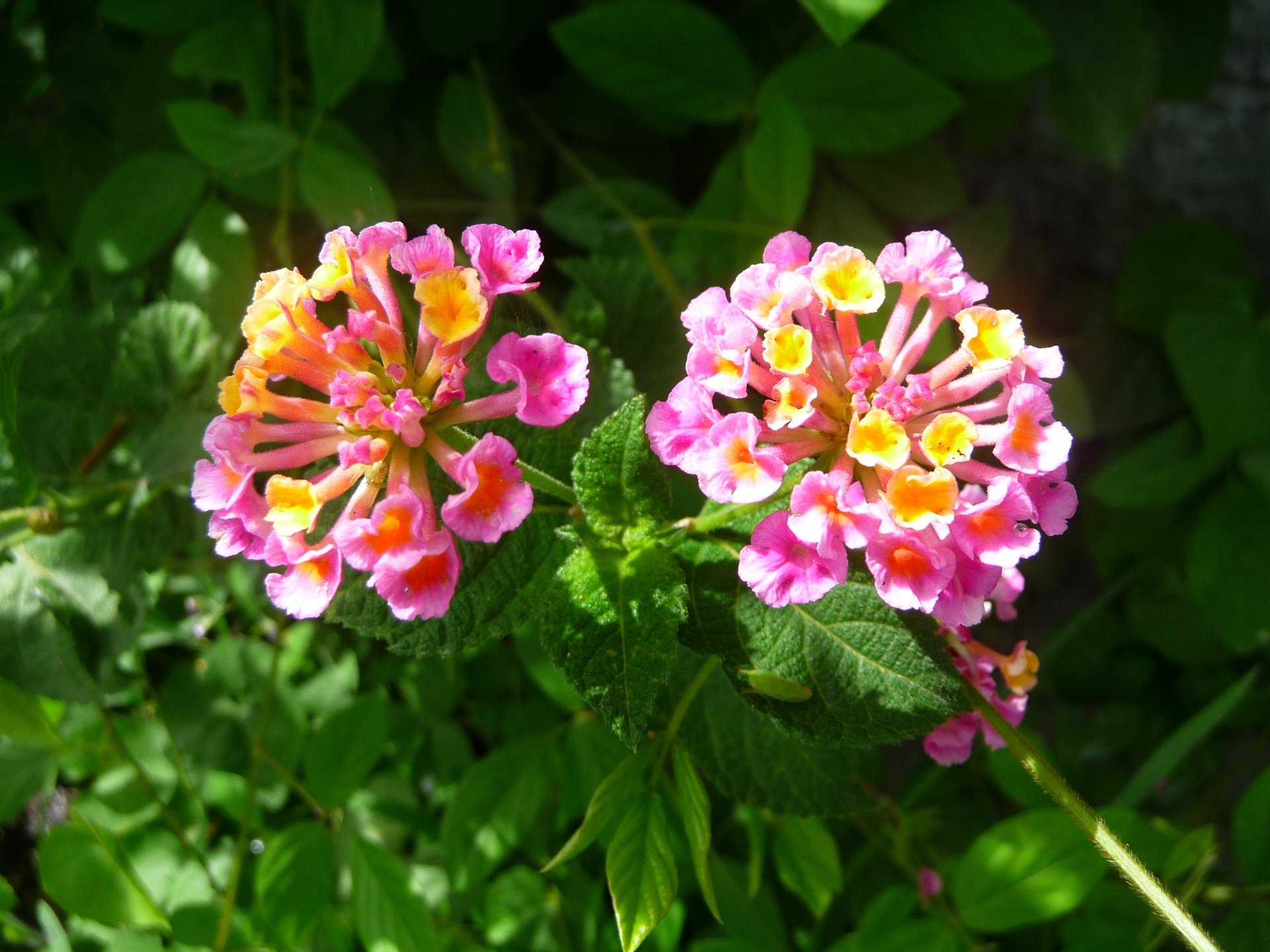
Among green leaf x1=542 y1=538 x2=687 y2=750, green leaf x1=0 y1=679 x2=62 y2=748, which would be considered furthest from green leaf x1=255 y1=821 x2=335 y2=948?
green leaf x1=542 y1=538 x2=687 y2=750

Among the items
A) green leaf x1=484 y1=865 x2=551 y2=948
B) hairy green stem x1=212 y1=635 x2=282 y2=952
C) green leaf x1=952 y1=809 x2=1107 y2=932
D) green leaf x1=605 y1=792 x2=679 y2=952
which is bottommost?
green leaf x1=484 y1=865 x2=551 y2=948

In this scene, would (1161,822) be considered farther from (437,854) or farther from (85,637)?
(85,637)

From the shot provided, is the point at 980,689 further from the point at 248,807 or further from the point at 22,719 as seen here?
the point at 22,719

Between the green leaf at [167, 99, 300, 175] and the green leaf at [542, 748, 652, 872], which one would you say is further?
the green leaf at [167, 99, 300, 175]

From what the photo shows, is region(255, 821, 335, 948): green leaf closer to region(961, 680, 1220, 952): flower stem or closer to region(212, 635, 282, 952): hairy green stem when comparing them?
region(212, 635, 282, 952): hairy green stem

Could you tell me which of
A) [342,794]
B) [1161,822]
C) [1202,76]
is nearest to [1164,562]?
[1161,822]

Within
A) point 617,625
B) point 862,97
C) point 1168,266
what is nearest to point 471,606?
point 617,625
